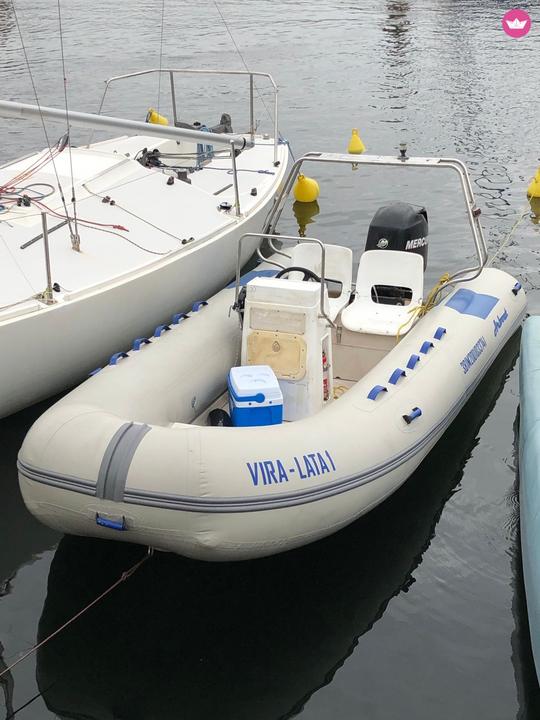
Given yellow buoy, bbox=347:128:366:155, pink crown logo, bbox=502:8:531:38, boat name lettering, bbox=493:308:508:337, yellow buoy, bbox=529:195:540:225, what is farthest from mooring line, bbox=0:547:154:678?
pink crown logo, bbox=502:8:531:38

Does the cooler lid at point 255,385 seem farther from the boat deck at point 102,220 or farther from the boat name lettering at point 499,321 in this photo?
the boat name lettering at point 499,321

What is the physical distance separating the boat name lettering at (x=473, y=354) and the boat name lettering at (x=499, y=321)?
0.29 meters

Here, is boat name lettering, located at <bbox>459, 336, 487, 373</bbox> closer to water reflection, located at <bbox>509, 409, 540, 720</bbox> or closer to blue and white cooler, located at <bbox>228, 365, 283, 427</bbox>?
water reflection, located at <bbox>509, 409, 540, 720</bbox>

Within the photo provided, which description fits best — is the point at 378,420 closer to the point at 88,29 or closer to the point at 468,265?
the point at 468,265

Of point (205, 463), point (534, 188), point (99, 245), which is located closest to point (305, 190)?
point (534, 188)

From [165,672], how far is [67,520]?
92 centimetres

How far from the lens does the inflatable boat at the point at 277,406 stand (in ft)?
14.0

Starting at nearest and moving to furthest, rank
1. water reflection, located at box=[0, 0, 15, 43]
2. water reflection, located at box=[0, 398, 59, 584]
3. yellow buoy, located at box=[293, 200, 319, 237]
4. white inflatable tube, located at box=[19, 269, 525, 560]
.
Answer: white inflatable tube, located at box=[19, 269, 525, 560] < water reflection, located at box=[0, 398, 59, 584] < yellow buoy, located at box=[293, 200, 319, 237] < water reflection, located at box=[0, 0, 15, 43]

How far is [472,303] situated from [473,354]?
26.9 inches

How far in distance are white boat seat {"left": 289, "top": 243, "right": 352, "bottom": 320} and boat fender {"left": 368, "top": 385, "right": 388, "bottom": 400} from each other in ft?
5.48

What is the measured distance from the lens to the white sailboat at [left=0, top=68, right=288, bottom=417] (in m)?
6.05

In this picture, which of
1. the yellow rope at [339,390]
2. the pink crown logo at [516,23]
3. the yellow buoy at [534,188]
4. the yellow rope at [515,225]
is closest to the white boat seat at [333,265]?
the yellow rope at [339,390]

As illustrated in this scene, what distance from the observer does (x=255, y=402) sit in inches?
199

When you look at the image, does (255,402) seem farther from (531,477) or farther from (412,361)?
(531,477)
